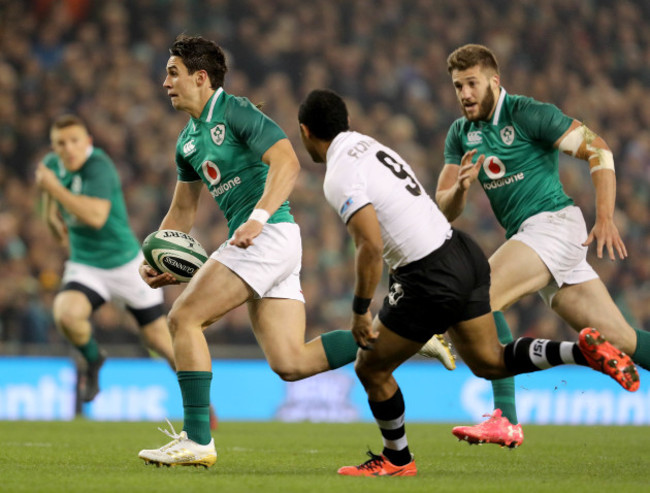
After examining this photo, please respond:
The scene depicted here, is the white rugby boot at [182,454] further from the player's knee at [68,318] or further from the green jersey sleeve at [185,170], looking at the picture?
the player's knee at [68,318]

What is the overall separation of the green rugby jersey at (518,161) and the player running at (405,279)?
56.8 inches

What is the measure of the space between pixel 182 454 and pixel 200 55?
2.20 metres

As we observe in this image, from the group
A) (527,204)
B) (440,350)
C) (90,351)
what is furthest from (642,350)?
(90,351)

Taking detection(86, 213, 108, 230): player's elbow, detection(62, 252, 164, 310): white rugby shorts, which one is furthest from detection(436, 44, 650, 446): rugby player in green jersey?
detection(86, 213, 108, 230): player's elbow

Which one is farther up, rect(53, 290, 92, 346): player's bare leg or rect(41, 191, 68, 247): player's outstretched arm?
rect(41, 191, 68, 247): player's outstretched arm

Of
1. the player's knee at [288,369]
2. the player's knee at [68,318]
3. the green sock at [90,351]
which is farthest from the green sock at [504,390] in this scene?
the green sock at [90,351]

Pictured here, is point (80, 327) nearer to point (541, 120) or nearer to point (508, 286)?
point (508, 286)

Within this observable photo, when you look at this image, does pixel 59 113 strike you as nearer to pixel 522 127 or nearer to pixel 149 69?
pixel 149 69

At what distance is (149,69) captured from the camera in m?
16.0

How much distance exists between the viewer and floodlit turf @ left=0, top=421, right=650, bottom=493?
466 cm

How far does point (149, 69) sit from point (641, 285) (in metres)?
7.92

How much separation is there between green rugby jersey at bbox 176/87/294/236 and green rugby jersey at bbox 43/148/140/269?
11.7ft

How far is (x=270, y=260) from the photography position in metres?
5.66

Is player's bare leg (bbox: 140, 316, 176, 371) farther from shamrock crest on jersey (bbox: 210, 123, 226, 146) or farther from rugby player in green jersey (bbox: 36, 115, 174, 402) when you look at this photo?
shamrock crest on jersey (bbox: 210, 123, 226, 146)
